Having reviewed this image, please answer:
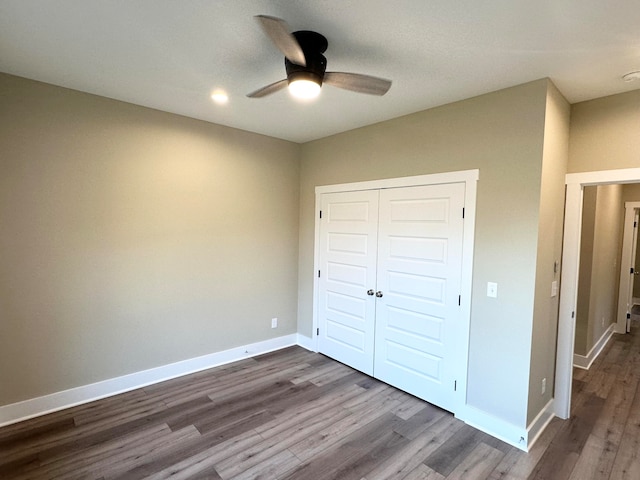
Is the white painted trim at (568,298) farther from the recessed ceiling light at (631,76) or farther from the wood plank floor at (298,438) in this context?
the recessed ceiling light at (631,76)

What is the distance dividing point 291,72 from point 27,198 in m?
2.44

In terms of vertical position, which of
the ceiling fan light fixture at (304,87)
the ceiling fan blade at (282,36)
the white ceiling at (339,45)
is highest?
the white ceiling at (339,45)

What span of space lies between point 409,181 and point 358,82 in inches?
56.0

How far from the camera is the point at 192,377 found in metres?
3.43

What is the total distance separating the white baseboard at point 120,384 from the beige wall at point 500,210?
258cm

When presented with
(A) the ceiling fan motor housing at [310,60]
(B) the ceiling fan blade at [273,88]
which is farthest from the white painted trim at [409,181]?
(B) the ceiling fan blade at [273,88]

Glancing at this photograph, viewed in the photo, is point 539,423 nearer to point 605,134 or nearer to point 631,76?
point 605,134

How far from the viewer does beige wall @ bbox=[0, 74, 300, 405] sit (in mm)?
2564

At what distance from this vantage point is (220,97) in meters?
2.84

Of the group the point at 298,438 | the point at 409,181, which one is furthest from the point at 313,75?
the point at 298,438

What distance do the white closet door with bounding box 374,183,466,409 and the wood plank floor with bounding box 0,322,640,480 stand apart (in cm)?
28

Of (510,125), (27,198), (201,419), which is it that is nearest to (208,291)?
(201,419)

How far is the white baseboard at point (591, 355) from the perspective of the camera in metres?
3.89

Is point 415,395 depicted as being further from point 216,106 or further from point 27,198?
point 27,198
